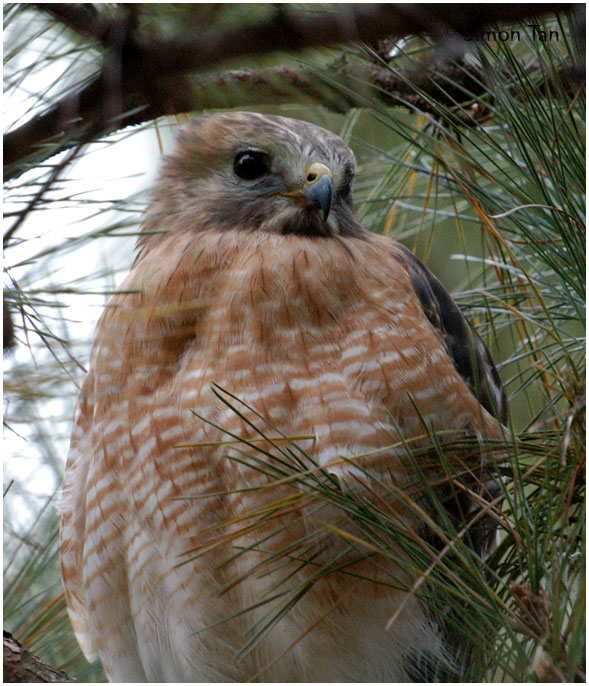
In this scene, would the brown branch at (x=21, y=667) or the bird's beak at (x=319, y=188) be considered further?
the bird's beak at (x=319, y=188)

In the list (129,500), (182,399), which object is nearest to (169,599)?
(129,500)

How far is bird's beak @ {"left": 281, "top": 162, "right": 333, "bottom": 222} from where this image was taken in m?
2.39

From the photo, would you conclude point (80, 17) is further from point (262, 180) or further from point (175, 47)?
point (262, 180)

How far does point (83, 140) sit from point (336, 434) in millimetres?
865

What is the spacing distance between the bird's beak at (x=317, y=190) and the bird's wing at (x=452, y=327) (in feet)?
0.94

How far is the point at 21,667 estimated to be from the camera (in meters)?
1.98

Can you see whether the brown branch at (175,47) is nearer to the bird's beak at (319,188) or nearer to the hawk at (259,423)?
the hawk at (259,423)

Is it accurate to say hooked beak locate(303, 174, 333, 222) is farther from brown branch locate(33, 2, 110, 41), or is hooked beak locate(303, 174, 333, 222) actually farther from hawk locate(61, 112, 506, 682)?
brown branch locate(33, 2, 110, 41)

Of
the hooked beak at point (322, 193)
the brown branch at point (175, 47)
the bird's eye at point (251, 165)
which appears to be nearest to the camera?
the brown branch at point (175, 47)

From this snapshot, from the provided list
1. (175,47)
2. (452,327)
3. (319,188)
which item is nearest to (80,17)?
(175,47)

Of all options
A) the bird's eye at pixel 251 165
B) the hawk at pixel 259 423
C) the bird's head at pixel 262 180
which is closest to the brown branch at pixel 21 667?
the hawk at pixel 259 423

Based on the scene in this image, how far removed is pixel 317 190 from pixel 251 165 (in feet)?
0.85

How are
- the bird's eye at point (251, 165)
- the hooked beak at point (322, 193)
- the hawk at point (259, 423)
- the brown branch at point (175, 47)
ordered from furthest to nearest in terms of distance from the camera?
the bird's eye at point (251, 165), the hooked beak at point (322, 193), the hawk at point (259, 423), the brown branch at point (175, 47)

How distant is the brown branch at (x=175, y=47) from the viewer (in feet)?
4.83
